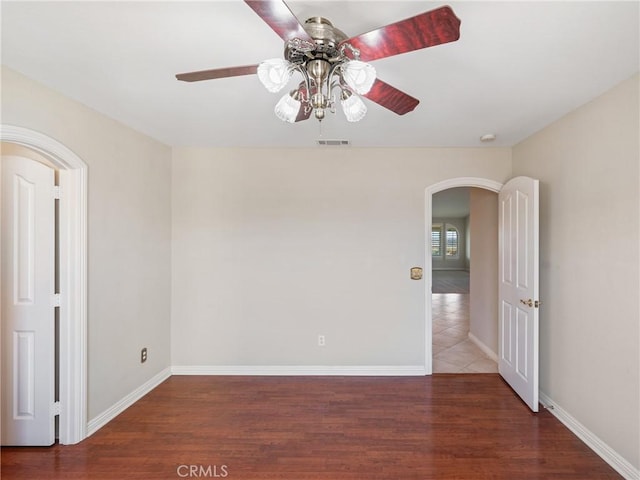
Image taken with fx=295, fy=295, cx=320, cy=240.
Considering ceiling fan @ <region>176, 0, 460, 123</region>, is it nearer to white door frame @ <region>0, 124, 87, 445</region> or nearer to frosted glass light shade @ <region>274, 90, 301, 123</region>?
frosted glass light shade @ <region>274, 90, 301, 123</region>

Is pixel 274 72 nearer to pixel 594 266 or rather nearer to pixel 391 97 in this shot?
pixel 391 97

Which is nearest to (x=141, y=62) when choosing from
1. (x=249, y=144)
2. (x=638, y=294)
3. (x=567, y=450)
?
(x=249, y=144)

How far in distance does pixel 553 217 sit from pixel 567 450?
1.80m

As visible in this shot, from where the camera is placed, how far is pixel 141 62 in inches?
67.2

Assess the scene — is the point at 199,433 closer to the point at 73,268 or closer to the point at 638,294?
the point at 73,268

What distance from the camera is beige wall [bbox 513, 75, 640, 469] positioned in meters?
1.87

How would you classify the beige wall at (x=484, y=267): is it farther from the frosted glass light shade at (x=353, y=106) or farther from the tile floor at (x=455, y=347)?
the frosted glass light shade at (x=353, y=106)

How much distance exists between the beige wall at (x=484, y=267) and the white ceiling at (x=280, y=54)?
1406mm

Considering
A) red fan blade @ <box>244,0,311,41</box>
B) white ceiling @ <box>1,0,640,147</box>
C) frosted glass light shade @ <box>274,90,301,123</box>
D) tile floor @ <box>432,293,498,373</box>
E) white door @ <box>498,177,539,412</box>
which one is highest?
white ceiling @ <box>1,0,640,147</box>

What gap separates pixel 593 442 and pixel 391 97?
2.79 meters

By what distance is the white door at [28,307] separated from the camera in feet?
6.78

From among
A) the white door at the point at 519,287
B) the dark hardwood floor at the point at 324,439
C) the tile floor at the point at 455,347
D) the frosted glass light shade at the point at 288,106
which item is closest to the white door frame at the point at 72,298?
the dark hardwood floor at the point at 324,439

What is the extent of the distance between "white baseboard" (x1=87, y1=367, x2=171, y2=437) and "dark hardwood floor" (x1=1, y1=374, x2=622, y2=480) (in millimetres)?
52

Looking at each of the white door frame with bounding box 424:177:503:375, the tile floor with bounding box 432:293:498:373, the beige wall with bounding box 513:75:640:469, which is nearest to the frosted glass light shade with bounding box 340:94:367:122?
the beige wall with bounding box 513:75:640:469
